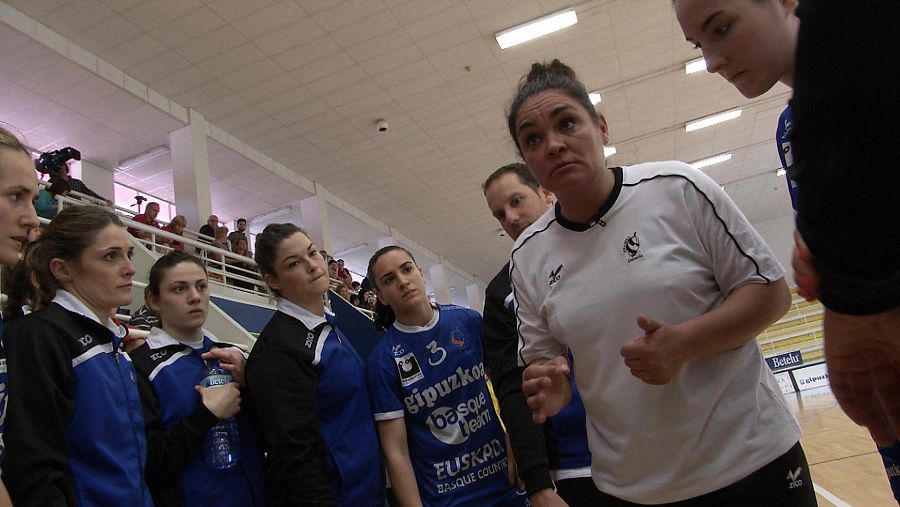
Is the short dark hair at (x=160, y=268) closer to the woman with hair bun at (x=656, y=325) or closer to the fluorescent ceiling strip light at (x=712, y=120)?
the woman with hair bun at (x=656, y=325)

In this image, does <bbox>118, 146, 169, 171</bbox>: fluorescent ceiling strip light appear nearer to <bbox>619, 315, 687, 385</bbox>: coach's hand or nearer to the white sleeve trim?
the white sleeve trim

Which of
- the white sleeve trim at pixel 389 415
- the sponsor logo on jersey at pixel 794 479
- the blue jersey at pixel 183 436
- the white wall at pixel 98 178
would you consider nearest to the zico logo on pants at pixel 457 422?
the white sleeve trim at pixel 389 415

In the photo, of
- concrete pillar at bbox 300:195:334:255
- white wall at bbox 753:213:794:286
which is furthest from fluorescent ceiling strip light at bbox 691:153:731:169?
concrete pillar at bbox 300:195:334:255

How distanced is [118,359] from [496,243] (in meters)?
17.0

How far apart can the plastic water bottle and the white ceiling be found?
584 cm

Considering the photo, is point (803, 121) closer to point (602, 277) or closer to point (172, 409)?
point (602, 277)

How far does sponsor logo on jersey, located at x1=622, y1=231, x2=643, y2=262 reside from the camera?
1201mm

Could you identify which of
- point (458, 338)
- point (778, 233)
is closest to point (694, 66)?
point (458, 338)

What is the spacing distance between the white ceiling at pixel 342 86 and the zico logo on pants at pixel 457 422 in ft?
19.8

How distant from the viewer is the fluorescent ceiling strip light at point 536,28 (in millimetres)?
7609

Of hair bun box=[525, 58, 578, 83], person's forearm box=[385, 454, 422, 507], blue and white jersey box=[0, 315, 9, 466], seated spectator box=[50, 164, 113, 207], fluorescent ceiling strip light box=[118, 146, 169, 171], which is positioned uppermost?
fluorescent ceiling strip light box=[118, 146, 169, 171]

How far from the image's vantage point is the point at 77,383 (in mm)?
1627

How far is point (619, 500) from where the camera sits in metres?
1.23

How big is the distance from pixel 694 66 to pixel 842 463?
6374mm
